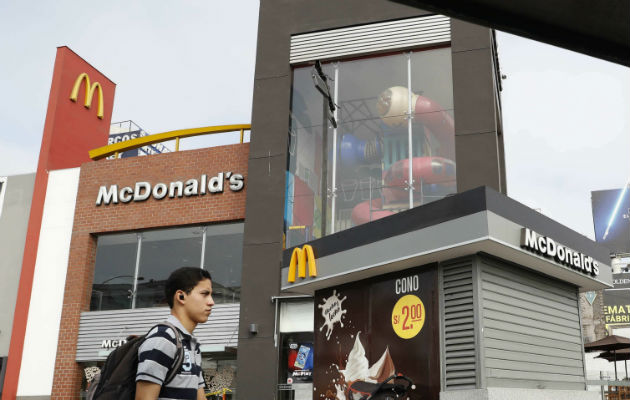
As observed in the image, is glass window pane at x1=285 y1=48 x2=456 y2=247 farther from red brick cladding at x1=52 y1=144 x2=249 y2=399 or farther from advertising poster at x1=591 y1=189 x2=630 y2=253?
advertising poster at x1=591 y1=189 x2=630 y2=253

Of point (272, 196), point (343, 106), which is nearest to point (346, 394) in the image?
point (272, 196)

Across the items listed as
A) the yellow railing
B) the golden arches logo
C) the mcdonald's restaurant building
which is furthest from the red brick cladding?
the golden arches logo

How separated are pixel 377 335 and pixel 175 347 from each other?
7318 millimetres

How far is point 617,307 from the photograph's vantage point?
4947 centimetres

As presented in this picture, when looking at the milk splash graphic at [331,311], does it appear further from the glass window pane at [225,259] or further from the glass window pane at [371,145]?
the glass window pane at [225,259]

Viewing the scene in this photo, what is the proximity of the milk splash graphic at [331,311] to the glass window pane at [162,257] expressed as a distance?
7.12 metres

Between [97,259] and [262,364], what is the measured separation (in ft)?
21.1

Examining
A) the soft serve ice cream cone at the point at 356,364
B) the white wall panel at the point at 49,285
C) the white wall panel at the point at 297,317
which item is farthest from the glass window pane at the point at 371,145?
the white wall panel at the point at 49,285

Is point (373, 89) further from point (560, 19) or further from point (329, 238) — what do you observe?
point (560, 19)

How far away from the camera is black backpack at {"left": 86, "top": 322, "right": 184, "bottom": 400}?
3248 millimetres

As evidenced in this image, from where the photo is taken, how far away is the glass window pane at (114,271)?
1854 centimetres

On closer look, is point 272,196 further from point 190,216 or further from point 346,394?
point 346,394

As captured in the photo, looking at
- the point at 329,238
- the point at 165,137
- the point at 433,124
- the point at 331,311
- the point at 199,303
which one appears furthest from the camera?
the point at 165,137

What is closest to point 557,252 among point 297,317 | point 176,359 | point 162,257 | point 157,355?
point 297,317
